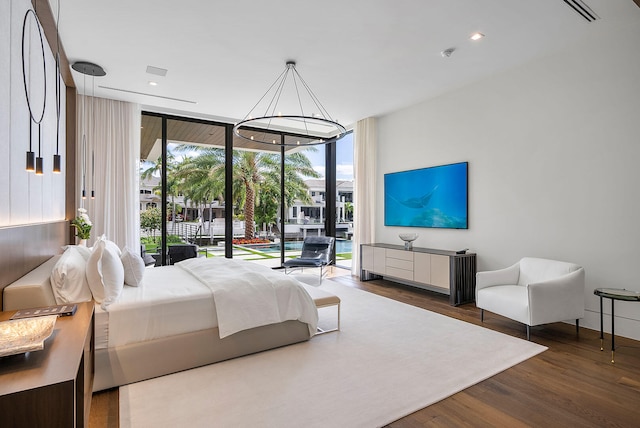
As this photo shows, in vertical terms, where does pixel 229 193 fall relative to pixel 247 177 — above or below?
below

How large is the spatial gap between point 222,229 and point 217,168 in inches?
44.9

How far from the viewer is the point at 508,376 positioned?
265 centimetres

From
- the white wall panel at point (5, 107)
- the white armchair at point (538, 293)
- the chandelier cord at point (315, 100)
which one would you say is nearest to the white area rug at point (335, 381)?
the white armchair at point (538, 293)

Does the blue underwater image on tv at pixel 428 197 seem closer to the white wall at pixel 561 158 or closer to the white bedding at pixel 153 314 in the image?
the white wall at pixel 561 158

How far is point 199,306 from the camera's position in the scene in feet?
9.15

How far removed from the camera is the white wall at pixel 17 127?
225 cm

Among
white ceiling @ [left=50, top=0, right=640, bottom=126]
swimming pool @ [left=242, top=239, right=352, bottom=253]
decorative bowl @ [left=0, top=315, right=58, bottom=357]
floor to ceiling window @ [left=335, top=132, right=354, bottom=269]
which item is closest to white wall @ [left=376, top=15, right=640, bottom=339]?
white ceiling @ [left=50, top=0, right=640, bottom=126]

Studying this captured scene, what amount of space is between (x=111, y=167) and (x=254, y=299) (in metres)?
3.80

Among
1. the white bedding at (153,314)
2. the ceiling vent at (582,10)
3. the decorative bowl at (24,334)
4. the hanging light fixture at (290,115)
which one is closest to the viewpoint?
the decorative bowl at (24,334)

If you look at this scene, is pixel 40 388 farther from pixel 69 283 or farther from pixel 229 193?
pixel 229 193

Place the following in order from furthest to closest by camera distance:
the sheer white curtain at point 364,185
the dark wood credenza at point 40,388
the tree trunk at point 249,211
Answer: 1. the tree trunk at point 249,211
2. the sheer white curtain at point 364,185
3. the dark wood credenza at point 40,388

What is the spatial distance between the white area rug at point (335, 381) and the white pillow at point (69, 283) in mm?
726

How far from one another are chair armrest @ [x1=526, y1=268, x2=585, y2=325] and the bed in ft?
6.77

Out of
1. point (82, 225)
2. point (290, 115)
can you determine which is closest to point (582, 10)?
point (290, 115)
